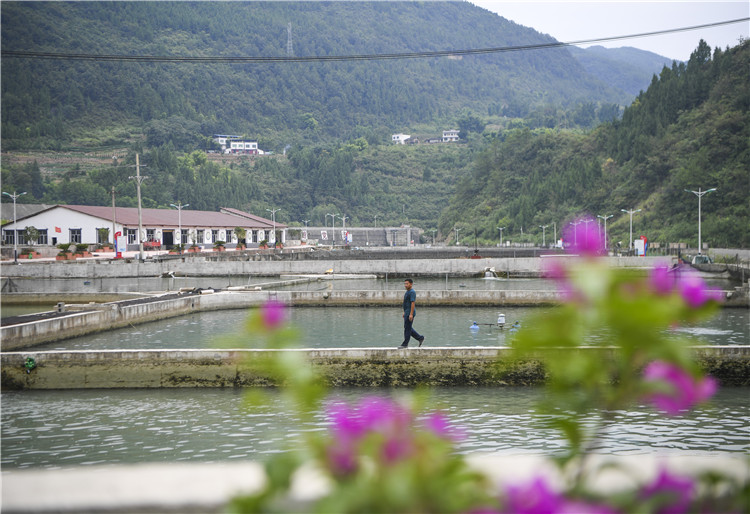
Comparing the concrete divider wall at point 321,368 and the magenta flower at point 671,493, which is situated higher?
the magenta flower at point 671,493

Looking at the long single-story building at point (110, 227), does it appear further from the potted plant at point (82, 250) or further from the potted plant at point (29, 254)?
the potted plant at point (82, 250)

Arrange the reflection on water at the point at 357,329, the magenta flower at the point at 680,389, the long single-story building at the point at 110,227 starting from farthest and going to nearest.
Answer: the long single-story building at the point at 110,227
the reflection on water at the point at 357,329
the magenta flower at the point at 680,389

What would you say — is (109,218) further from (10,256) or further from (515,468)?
(515,468)

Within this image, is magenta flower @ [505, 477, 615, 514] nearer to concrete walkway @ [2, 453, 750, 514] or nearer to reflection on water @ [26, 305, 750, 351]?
concrete walkway @ [2, 453, 750, 514]

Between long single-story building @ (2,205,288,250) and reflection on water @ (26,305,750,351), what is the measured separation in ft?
115

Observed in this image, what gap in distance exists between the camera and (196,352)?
1436 centimetres

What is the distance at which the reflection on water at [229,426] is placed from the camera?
1012 cm

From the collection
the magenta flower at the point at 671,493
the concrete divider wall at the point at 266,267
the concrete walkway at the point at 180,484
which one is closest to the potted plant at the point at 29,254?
the concrete divider wall at the point at 266,267

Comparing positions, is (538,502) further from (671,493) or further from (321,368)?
(321,368)

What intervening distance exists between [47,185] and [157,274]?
108 meters

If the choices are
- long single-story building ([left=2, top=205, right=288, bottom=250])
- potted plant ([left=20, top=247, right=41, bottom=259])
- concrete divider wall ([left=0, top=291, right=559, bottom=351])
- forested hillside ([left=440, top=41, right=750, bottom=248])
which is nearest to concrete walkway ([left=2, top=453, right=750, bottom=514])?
concrete divider wall ([left=0, top=291, right=559, bottom=351])

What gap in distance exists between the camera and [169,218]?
245ft

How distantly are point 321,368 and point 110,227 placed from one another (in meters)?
56.8

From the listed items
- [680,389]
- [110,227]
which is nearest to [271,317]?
[680,389]
